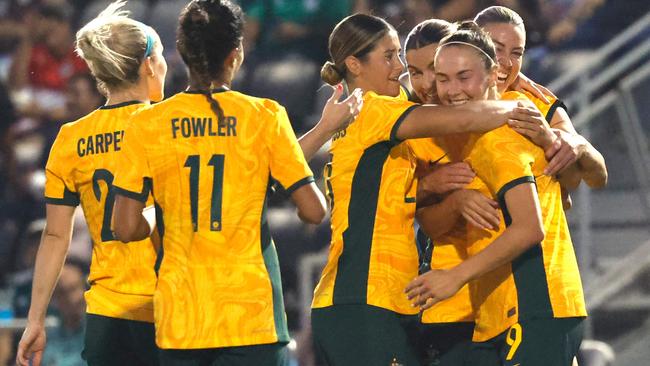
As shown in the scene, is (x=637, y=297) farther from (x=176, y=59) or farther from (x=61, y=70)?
(x=61, y=70)

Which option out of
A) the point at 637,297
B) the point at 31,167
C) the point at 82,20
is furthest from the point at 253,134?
the point at 82,20

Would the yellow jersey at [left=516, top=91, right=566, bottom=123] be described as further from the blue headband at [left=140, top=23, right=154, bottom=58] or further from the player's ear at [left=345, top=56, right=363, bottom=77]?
the blue headband at [left=140, top=23, right=154, bottom=58]

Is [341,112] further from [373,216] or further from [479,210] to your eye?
[479,210]

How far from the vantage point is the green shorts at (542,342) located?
151 inches

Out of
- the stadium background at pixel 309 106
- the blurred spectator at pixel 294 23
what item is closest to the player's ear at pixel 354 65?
the stadium background at pixel 309 106

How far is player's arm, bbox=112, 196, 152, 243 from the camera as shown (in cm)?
374

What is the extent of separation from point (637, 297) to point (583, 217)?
0.70 metres

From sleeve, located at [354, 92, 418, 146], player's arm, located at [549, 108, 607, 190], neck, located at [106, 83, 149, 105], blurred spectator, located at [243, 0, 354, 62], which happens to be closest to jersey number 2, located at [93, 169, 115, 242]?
neck, located at [106, 83, 149, 105]

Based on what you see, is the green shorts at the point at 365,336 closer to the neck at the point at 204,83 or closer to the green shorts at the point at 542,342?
the green shorts at the point at 542,342

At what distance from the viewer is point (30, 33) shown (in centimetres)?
1026

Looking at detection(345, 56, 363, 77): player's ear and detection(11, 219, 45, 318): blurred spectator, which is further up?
detection(345, 56, 363, 77): player's ear

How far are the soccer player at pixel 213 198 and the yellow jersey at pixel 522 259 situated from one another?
23.5 inches

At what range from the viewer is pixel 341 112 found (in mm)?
4066

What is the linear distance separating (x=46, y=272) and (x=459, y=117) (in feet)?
5.22
